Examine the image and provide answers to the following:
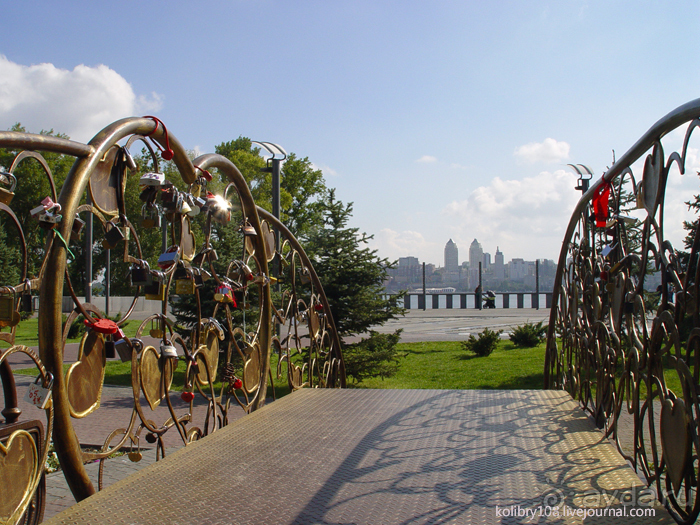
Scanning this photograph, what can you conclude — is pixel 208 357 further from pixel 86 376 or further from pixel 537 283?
pixel 537 283

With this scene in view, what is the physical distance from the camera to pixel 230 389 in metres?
3.01

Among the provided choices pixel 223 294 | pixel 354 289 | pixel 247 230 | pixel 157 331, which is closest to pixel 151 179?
pixel 157 331

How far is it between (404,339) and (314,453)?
13.9 m

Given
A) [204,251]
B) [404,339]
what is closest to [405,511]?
[204,251]

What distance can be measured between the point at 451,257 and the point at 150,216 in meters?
86.6

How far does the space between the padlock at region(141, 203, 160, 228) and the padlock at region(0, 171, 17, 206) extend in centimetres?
59

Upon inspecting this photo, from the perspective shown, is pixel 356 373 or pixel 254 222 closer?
pixel 254 222

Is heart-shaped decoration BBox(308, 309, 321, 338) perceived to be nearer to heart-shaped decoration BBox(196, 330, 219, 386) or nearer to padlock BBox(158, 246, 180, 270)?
heart-shaped decoration BBox(196, 330, 219, 386)

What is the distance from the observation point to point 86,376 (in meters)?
1.77

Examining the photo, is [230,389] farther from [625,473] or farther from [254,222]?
[625,473]

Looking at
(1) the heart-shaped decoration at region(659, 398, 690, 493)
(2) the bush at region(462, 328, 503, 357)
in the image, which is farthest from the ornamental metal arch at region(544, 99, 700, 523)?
(2) the bush at region(462, 328, 503, 357)

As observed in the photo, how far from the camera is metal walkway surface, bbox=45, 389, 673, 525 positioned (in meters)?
1.81

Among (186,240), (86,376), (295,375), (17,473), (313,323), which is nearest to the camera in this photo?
(17,473)

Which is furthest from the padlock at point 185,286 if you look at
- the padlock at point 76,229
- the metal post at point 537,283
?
the metal post at point 537,283
